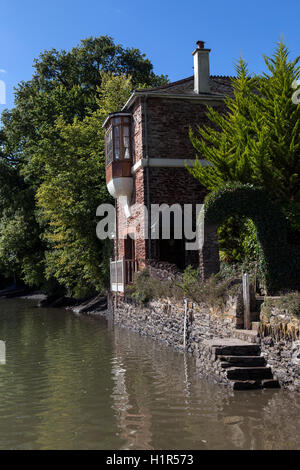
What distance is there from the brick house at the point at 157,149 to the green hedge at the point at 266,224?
616 centimetres

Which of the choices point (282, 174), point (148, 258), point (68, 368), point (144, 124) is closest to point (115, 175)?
point (144, 124)

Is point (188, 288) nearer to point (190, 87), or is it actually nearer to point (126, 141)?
point (126, 141)

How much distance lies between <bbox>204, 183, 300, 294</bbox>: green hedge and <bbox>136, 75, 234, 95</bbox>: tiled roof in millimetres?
8546

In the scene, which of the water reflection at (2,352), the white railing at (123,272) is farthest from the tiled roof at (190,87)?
the water reflection at (2,352)

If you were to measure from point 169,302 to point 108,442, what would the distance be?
8461mm

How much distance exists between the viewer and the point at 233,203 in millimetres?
12430

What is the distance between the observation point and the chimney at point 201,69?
20531 mm

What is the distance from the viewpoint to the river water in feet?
22.8

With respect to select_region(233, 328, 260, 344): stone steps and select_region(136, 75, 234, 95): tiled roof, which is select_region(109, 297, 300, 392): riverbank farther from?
select_region(136, 75, 234, 95): tiled roof

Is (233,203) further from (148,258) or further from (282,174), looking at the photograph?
(148,258)

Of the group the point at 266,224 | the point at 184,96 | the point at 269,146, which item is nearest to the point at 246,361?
the point at 266,224

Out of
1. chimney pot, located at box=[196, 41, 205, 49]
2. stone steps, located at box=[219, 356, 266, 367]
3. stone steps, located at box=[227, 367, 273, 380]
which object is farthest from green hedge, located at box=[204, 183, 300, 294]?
chimney pot, located at box=[196, 41, 205, 49]

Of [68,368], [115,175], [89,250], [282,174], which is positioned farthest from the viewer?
[89,250]

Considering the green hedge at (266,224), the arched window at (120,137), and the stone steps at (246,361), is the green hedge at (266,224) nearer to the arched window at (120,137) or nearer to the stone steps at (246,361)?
the stone steps at (246,361)
